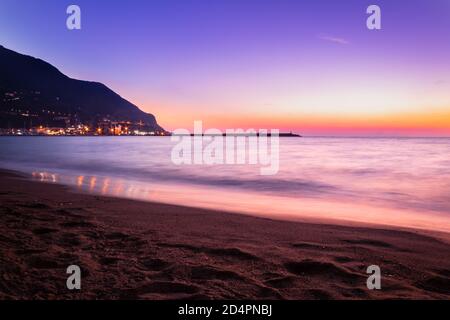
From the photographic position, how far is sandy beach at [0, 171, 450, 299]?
11.9ft

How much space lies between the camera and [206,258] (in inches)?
181

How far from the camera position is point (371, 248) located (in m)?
5.38

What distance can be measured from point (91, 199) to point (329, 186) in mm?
11105

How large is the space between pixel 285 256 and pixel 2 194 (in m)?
8.78

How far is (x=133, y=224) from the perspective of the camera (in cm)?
645

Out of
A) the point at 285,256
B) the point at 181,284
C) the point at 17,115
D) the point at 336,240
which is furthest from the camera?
the point at 17,115

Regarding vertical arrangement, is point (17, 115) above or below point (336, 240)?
above

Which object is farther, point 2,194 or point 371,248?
point 2,194

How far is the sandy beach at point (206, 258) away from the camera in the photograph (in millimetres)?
3627
